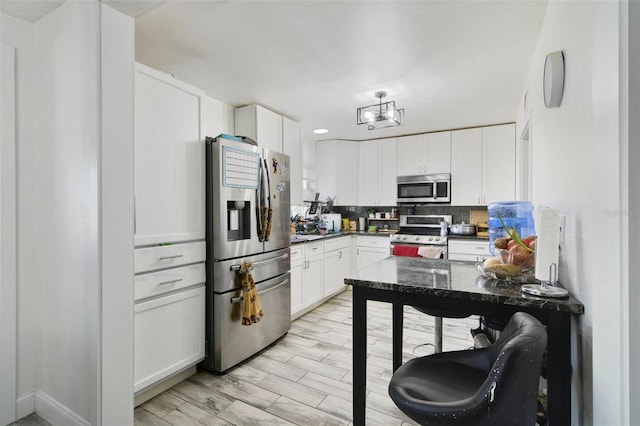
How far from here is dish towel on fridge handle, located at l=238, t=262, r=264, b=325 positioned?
250 cm

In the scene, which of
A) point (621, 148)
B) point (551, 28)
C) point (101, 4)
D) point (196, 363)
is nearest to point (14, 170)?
point (101, 4)

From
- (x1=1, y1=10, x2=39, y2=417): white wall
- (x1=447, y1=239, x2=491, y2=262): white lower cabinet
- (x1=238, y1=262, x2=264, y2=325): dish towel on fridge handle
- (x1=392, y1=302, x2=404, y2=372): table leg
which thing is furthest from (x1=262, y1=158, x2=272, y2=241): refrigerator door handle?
(x1=447, y1=239, x2=491, y2=262): white lower cabinet

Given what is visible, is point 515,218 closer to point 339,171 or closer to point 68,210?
point 68,210

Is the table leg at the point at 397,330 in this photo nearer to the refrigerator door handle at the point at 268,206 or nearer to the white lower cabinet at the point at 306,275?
the refrigerator door handle at the point at 268,206

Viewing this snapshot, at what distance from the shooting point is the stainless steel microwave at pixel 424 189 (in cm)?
452

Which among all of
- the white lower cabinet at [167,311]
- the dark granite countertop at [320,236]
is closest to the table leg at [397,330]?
the white lower cabinet at [167,311]

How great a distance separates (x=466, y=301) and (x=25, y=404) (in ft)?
8.12

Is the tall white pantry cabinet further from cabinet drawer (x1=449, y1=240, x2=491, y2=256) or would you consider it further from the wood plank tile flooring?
cabinet drawer (x1=449, y1=240, x2=491, y2=256)

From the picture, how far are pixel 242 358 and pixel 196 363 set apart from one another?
349 mm

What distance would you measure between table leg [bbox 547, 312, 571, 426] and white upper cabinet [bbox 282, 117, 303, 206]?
2969 millimetres

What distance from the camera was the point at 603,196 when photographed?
90 cm

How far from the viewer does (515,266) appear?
1.47 meters

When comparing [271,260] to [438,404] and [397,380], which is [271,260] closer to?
[397,380]

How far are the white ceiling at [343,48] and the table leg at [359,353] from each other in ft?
5.16
